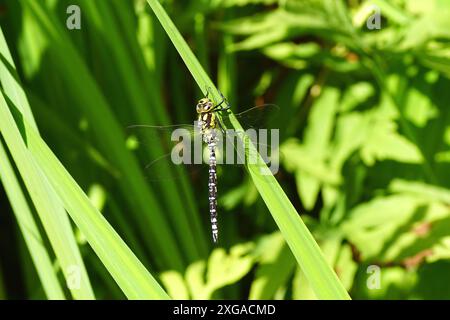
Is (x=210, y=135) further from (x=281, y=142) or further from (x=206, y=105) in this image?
(x=281, y=142)

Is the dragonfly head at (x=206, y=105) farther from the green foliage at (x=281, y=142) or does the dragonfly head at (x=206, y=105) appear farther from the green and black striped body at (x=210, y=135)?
the green foliage at (x=281, y=142)

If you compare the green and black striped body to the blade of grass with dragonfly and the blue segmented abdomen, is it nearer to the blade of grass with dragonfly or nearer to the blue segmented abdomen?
the blue segmented abdomen

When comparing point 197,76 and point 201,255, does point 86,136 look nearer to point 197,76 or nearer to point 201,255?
point 201,255

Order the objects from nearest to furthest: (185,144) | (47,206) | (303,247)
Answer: (303,247)
(47,206)
(185,144)

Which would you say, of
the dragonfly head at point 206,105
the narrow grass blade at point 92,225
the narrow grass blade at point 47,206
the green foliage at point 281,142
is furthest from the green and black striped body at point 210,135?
the narrow grass blade at point 92,225

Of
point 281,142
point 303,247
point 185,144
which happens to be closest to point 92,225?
point 303,247

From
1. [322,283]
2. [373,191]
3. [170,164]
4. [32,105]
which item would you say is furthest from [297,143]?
[322,283]

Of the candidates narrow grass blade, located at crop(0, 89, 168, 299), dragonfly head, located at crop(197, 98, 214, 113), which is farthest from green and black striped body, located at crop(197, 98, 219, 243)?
narrow grass blade, located at crop(0, 89, 168, 299)

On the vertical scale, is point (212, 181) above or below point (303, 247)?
below
